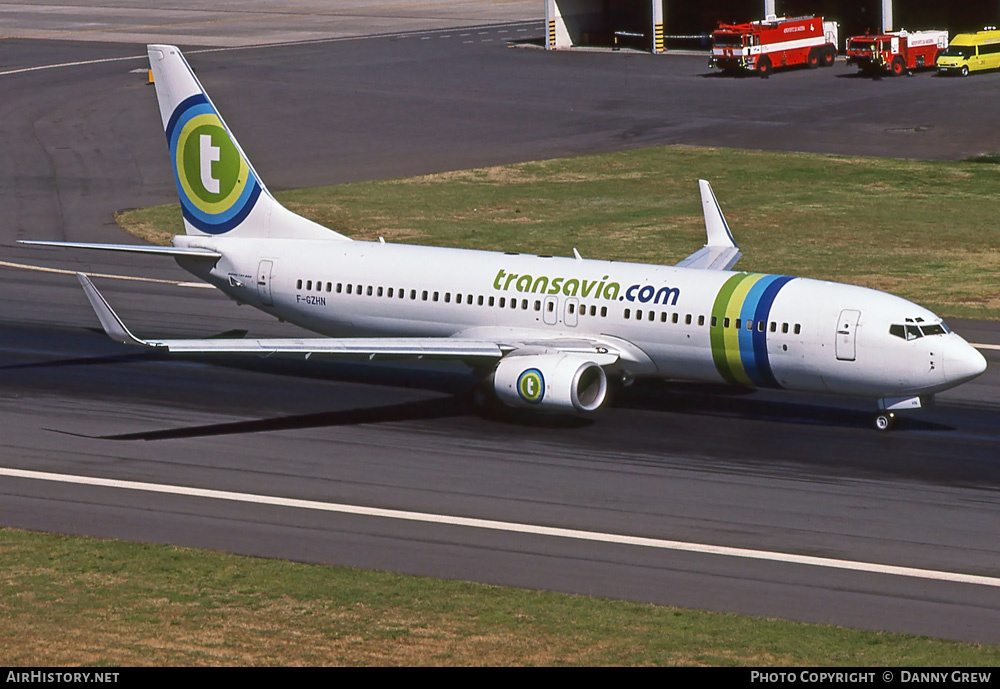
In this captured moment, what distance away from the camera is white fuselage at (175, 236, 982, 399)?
40.2 m

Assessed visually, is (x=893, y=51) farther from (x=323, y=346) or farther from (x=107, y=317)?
(x=107, y=317)

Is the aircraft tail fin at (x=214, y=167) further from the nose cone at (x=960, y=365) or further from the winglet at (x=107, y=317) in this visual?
the nose cone at (x=960, y=365)

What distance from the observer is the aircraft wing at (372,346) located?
4044 cm

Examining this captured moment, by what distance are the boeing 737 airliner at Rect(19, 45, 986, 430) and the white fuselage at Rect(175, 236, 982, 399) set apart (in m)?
0.05

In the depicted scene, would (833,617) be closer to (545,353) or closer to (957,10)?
(545,353)

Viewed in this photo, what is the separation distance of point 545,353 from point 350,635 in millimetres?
15470

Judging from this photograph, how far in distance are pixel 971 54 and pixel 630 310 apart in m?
78.5

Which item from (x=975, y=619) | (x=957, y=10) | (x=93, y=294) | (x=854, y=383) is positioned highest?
(x=957, y=10)

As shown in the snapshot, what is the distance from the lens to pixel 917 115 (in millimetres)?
96375

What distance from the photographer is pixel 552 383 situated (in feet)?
135

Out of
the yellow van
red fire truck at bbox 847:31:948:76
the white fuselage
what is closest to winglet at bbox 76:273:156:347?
the white fuselage

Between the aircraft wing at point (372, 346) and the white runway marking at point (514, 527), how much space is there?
13.7ft

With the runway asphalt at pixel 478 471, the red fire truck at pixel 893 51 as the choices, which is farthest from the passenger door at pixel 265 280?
the red fire truck at pixel 893 51

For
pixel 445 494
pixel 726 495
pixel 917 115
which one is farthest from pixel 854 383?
pixel 917 115
